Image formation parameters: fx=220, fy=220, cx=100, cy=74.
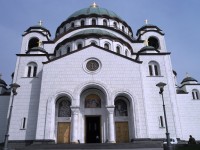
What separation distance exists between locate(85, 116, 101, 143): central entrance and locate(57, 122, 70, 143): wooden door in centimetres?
190

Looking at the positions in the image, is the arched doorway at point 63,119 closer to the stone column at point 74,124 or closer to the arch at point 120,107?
the stone column at point 74,124

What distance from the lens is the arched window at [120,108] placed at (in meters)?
Result: 21.8

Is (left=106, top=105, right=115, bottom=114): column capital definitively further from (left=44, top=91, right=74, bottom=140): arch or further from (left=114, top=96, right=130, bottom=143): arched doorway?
(left=44, top=91, right=74, bottom=140): arch

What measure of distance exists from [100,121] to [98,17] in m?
17.3

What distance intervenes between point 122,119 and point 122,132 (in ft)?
4.07

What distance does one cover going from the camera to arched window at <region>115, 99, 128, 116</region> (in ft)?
71.6

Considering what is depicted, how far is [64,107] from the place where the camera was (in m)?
22.0

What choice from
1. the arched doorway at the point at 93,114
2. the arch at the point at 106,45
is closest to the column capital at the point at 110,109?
the arched doorway at the point at 93,114

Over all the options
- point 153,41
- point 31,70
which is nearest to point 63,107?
point 31,70

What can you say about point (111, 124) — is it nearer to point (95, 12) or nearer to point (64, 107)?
point (64, 107)

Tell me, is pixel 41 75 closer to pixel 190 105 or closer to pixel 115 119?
pixel 115 119

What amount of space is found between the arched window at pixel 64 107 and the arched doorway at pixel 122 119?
4.67m

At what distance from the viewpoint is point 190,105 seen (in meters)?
25.7

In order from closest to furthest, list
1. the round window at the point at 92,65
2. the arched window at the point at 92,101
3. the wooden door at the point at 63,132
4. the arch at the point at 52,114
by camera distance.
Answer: the arch at the point at 52,114 → the wooden door at the point at 63,132 → the arched window at the point at 92,101 → the round window at the point at 92,65
